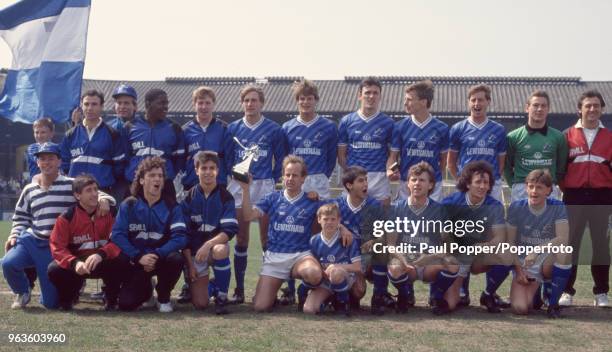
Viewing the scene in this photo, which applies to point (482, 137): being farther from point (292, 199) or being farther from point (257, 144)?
point (257, 144)

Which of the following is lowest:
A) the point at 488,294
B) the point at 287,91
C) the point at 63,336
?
the point at 63,336

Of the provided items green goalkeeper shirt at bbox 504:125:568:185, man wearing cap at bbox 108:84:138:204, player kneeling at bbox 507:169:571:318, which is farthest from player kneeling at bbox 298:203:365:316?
man wearing cap at bbox 108:84:138:204

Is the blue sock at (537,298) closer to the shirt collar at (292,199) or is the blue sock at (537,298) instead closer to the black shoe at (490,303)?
the black shoe at (490,303)

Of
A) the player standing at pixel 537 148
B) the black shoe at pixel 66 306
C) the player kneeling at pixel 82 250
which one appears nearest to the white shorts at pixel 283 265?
the player kneeling at pixel 82 250

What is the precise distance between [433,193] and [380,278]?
103cm

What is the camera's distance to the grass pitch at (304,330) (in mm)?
4555

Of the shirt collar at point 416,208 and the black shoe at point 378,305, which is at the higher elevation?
the shirt collar at point 416,208

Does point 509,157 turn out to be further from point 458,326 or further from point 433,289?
point 458,326

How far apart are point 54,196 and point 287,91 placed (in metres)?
24.6

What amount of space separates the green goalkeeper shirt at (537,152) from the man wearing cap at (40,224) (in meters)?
3.55

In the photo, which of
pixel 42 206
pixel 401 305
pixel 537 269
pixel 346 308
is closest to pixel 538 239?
pixel 537 269

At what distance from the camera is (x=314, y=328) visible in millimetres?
5074

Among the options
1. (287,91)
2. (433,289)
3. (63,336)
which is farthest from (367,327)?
(287,91)

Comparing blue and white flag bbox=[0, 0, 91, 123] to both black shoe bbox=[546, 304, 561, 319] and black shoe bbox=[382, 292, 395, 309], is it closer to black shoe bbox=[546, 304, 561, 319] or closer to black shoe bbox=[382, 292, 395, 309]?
black shoe bbox=[382, 292, 395, 309]
